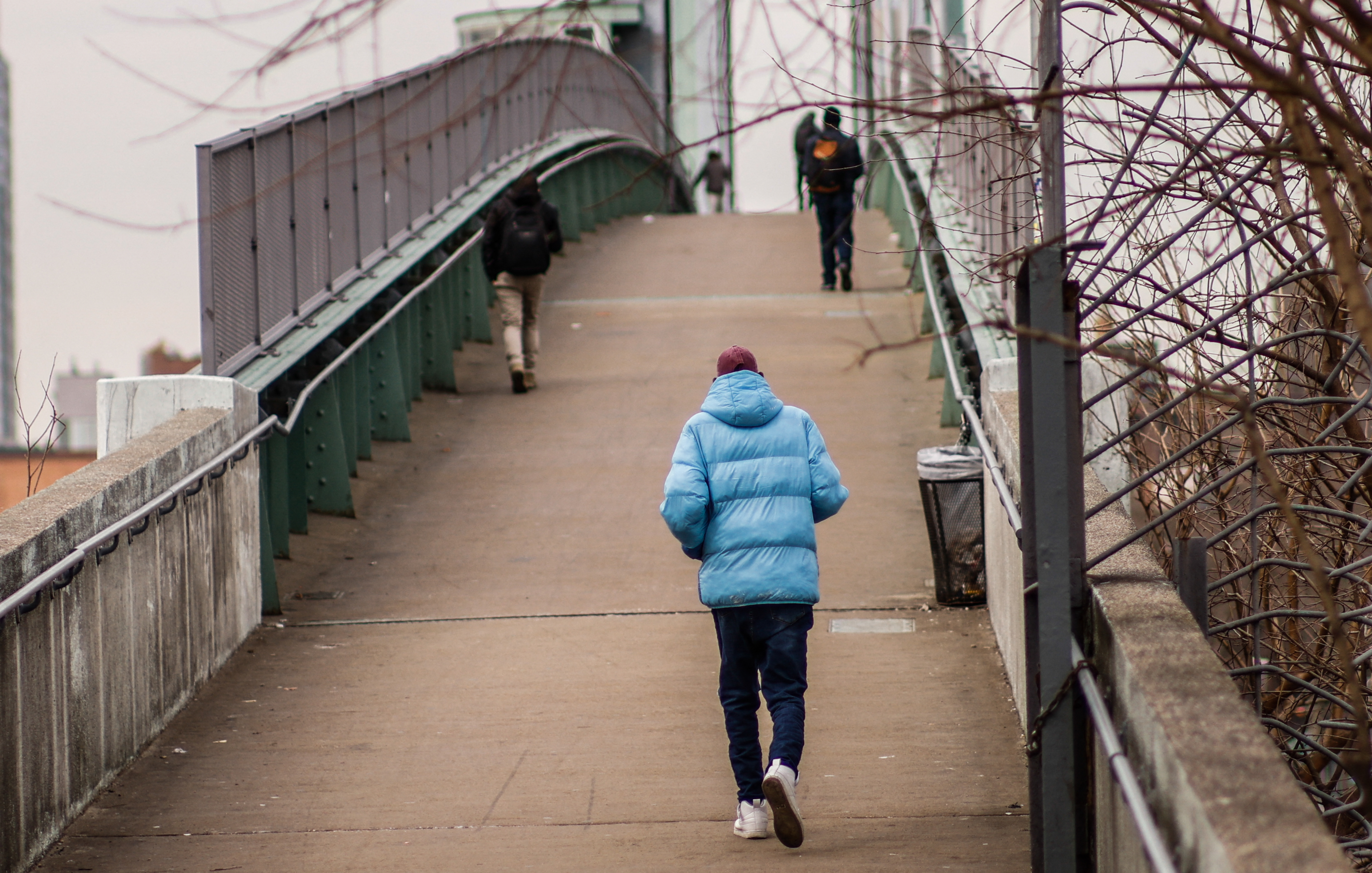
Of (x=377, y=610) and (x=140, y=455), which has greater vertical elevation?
(x=140, y=455)

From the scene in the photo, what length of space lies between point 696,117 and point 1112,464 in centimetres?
4310

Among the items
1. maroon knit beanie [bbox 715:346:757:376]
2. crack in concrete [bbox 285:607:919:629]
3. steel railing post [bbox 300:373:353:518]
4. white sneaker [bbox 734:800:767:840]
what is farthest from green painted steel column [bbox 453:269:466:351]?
white sneaker [bbox 734:800:767:840]

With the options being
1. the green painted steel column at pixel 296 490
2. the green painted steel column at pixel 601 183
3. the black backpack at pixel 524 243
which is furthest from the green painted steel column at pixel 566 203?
the green painted steel column at pixel 296 490

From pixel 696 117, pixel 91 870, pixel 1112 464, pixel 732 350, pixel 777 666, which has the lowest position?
pixel 91 870

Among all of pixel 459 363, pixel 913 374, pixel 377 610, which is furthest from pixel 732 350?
pixel 459 363

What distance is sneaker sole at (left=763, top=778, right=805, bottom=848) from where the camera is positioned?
4.97 m

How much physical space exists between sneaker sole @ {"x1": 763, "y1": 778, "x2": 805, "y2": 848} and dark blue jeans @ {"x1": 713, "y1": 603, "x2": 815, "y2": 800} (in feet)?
0.51

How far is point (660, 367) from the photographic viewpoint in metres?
13.6

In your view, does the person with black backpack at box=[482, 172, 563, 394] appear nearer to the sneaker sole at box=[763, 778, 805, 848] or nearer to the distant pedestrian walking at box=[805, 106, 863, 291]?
the distant pedestrian walking at box=[805, 106, 863, 291]

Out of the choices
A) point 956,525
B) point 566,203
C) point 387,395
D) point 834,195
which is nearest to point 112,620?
point 956,525

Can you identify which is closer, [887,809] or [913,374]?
[887,809]

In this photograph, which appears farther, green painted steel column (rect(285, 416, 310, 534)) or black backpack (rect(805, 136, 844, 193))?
black backpack (rect(805, 136, 844, 193))

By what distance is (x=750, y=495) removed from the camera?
527 cm

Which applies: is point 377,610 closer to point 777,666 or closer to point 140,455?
point 140,455
